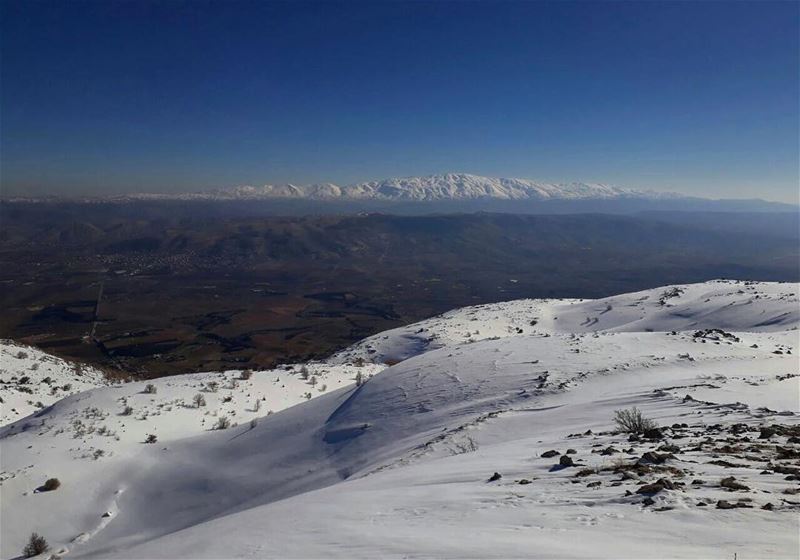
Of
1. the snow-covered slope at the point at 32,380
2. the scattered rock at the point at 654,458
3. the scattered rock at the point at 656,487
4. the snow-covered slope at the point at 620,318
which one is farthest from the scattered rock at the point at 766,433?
the snow-covered slope at the point at 32,380

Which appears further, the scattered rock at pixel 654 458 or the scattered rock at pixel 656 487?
the scattered rock at pixel 654 458

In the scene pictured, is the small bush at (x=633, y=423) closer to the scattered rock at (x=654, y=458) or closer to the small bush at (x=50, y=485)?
the scattered rock at (x=654, y=458)

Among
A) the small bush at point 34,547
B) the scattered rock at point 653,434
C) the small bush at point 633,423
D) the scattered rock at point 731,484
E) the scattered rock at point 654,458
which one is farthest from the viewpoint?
the small bush at point 34,547

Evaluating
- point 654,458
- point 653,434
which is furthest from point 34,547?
point 653,434

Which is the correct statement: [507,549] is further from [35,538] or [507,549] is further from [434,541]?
[35,538]

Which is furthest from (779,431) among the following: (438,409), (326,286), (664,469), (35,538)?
(326,286)

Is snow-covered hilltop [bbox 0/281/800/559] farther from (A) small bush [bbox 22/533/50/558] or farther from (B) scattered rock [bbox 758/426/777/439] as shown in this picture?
(A) small bush [bbox 22/533/50/558]

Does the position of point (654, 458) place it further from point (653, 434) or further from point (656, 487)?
point (653, 434)
